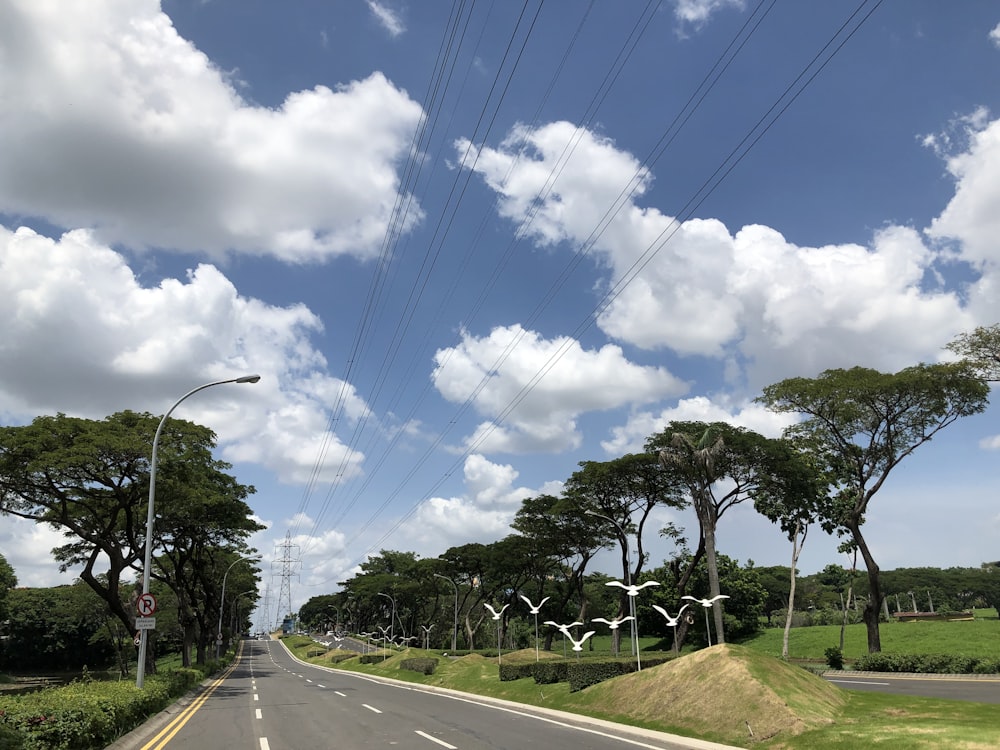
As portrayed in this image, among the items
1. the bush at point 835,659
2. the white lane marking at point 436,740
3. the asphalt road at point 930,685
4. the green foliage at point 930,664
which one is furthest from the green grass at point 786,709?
the bush at point 835,659

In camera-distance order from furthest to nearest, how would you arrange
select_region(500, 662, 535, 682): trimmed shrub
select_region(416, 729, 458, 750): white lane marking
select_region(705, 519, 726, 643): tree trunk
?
select_region(705, 519, 726, 643): tree trunk < select_region(500, 662, 535, 682): trimmed shrub < select_region(416, 729, 458, 750): white lane marking

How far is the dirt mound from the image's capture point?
16.9 m

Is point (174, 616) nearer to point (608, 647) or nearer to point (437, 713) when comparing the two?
point (608, 647)

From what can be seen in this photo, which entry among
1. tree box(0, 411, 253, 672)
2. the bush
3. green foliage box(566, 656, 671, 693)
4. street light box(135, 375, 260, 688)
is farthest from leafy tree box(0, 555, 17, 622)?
the bush

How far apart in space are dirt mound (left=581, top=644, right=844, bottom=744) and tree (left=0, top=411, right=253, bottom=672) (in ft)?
76.1

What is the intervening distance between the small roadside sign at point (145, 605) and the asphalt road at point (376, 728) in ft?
10.5

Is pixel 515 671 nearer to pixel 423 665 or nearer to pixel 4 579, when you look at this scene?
pixel 423 665

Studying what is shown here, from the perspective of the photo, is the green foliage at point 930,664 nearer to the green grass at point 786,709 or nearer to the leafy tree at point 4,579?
the green grass at point 786,709

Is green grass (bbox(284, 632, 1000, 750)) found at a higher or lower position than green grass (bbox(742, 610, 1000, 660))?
higher

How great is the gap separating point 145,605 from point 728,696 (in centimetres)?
1766

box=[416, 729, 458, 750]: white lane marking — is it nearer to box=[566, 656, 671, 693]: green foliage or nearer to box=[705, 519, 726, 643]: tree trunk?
box=[566, 656, 671, 693]: green foliage

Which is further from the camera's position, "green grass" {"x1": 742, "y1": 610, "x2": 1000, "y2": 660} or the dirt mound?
"green grass" {"x1": 742, "y1": 610, "x2": 1000, "y2": 660}

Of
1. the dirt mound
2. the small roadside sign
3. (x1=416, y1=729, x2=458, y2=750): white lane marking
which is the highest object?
the small roadside sign

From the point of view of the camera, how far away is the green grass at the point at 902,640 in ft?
176
